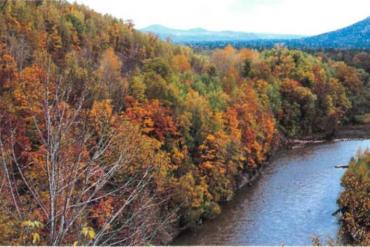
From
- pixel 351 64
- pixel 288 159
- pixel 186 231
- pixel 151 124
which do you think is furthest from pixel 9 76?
pixel 351 64

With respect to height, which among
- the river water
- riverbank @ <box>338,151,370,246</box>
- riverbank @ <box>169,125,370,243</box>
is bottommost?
riverbank @ <box>169,125,370,243</box>

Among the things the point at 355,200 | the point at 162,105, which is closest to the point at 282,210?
the point at 355,200

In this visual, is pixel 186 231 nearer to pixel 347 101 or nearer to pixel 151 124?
pixel 151 124

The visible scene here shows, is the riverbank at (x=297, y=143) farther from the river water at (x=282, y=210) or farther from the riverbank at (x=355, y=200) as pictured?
the riverbank at (x=355, y=200)

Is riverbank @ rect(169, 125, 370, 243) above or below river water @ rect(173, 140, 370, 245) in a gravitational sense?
below

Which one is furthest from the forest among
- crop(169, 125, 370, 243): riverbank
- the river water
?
the river water

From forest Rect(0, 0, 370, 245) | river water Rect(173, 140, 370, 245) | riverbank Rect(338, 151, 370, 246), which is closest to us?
forest Rect(0, 0, 370, 245)

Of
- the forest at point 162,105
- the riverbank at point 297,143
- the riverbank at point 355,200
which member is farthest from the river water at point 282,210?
the forest at point 162,105

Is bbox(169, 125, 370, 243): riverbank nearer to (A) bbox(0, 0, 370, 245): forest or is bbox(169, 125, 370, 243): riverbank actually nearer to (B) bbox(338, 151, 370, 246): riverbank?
(A) bbox(0, 0, 370, 245): forest
